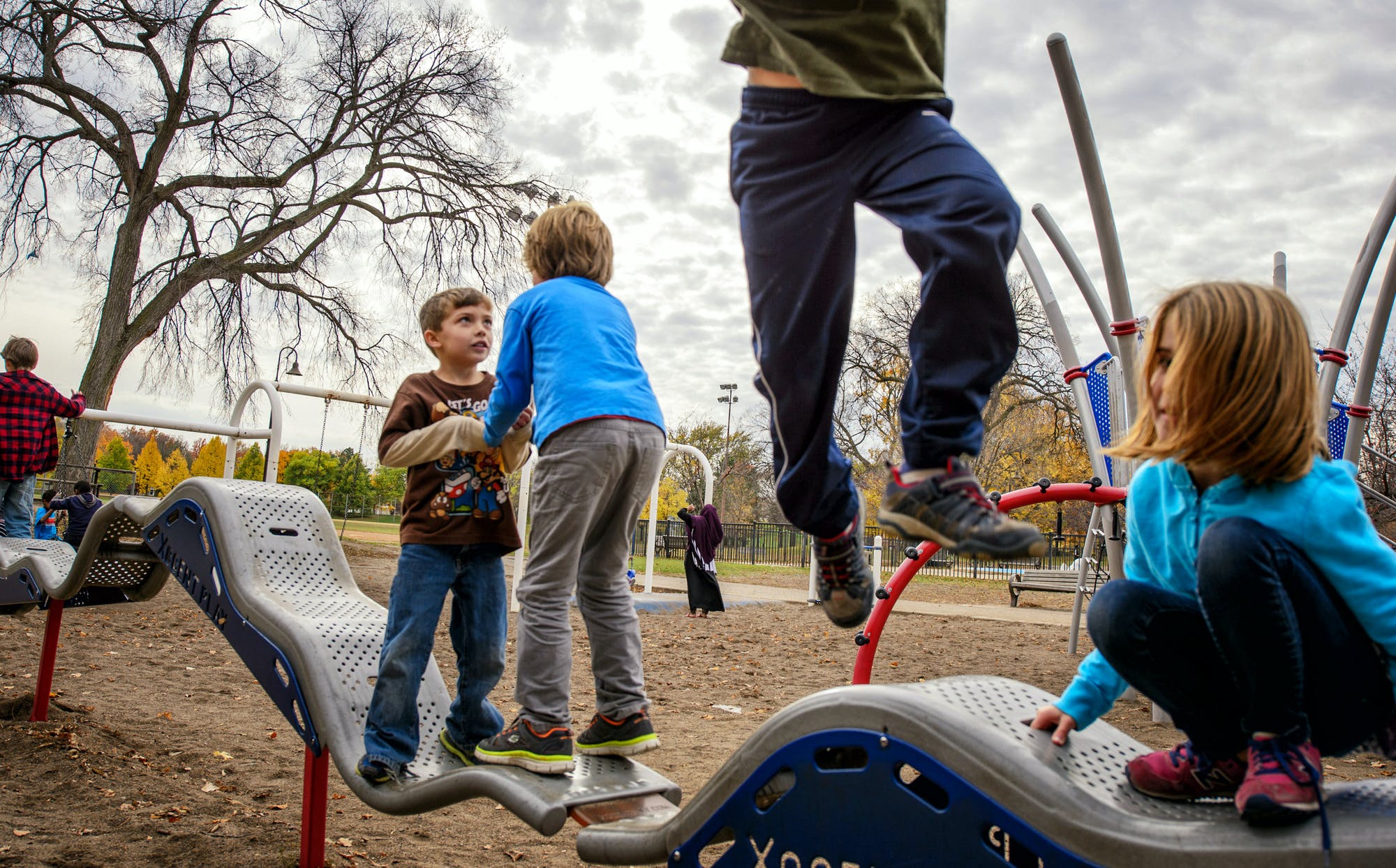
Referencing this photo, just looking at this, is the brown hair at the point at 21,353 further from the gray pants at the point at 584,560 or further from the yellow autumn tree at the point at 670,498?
the yellow autumn tree at the point at 670,498

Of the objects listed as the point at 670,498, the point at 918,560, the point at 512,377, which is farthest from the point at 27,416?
the point at 670,498

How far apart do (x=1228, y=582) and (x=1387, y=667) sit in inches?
10.8

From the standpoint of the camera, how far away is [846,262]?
151 centimetres

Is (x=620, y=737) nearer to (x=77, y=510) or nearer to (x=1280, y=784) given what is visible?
(x=1280, y=784)

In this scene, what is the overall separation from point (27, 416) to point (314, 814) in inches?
176

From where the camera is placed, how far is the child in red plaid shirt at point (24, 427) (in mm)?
5852

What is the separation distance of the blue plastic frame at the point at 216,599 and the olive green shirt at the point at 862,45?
2.38m

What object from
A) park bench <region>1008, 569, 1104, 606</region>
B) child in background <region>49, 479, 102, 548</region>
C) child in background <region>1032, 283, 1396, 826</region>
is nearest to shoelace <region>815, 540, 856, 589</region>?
child in background <region>1032, 283, 1396, 826</region>

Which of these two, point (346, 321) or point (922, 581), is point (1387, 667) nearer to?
point (346, 321)

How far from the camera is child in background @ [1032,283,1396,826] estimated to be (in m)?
1.27

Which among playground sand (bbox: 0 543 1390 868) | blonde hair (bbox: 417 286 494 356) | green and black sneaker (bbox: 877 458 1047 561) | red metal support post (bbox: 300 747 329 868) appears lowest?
playground sand (bbox: 0 543 1390 868)

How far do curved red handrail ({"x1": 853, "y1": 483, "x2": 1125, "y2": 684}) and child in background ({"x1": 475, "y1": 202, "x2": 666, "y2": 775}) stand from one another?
147 centimetres

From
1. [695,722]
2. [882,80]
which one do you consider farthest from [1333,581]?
[695,722]

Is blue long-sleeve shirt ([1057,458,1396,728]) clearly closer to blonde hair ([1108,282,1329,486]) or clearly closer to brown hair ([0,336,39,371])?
blonde hair ([1108,282,1329,486])
